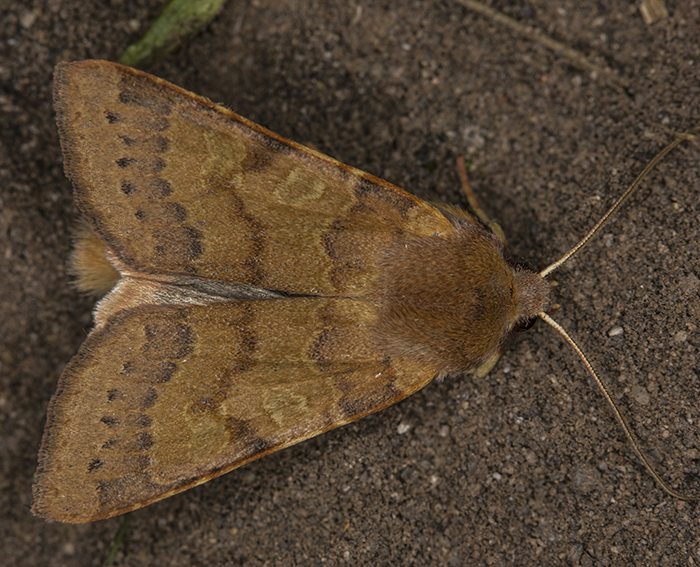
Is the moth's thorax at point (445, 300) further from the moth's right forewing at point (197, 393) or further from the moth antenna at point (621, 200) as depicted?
the moth antenna at point (621, 200)

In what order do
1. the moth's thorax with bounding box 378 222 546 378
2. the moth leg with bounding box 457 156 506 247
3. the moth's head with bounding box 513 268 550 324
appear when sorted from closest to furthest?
the moth's thorax with bounding box 378 222 546 378 → the moth's head with bounding box 513 268 550 324 → the moth leg with bounding box 457 156 506 247

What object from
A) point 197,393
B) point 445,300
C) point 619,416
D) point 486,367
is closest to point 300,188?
point 445,300

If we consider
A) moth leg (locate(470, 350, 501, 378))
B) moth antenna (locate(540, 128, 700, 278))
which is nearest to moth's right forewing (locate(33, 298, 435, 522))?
moth leg (locate(470, 350, 501, 378))

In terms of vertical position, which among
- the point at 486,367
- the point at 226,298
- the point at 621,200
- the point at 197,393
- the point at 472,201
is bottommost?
the point at 197,393

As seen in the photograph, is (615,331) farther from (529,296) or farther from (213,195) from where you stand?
(213,195)

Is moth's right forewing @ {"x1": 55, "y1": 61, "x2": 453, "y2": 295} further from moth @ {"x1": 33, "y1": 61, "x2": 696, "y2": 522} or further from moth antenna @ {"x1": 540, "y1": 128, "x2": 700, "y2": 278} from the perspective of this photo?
moth antenna @ {"x1": 540, "y1": 128, "x2": 700, "y2": 278}
